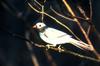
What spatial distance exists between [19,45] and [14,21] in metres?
0.27

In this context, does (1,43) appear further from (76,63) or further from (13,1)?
(76,63)

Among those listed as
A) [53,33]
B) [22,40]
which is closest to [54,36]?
[53,33]

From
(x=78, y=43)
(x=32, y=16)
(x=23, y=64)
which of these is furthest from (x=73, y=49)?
(x=78, y=43)

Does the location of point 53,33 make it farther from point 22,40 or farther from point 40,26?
point 22,40

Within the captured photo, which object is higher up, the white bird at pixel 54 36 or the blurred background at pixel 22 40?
the blurred background at pixel 22 40

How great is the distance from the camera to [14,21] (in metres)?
5.19

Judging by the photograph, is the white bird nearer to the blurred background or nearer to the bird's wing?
the bird's wing

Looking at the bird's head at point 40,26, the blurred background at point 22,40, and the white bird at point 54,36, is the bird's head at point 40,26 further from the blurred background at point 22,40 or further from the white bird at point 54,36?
the blurred background at point 22,40

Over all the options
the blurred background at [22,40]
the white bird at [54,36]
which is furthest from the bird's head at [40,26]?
the blurred background at [22,40]

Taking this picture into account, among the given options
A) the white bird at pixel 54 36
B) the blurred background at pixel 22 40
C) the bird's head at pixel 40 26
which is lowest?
the white bird at pixel 54 36

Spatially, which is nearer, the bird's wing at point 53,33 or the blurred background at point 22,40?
the bird's wing at point 53,33

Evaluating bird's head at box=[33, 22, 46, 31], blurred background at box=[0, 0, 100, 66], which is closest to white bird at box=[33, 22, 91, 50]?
bird's head at box=[33, 22, 46, 31]

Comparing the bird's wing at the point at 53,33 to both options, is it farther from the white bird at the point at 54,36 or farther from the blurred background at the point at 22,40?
the blurred background at the point at 22,40

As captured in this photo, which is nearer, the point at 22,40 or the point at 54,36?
the point at 54,36
